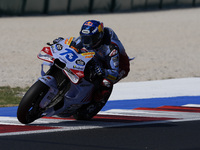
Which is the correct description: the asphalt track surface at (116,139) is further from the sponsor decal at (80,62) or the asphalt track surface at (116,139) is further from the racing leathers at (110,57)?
the sponsor decal at (80,62)

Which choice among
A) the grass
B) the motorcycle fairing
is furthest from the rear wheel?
the grass

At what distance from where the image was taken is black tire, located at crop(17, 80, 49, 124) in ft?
22.4

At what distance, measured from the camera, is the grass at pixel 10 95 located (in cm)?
962

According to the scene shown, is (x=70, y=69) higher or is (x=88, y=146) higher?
(x=70, y=69)

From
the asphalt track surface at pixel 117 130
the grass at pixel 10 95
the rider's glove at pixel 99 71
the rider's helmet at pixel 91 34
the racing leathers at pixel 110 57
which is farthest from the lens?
the grass at pixel 10 95

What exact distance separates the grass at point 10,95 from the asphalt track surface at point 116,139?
9.56 ft

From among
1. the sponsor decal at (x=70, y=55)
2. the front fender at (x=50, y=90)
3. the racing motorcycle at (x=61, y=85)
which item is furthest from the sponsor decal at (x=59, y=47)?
the front fender at (x=50, y=90)

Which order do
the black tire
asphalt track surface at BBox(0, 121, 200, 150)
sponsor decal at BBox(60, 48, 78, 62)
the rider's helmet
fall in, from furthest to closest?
1. the rider's helmet
2. sponsor decal at BBox(60, 48, 78, 62)
3. the black tire
4. asphalt track surface at BBox(0, 121, 200, 150)

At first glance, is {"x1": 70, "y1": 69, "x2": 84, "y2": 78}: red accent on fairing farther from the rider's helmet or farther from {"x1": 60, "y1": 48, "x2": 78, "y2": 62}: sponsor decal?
the rider's helmet

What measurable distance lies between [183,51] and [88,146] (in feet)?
41.2

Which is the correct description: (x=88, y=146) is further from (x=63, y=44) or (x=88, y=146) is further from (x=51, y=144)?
(x=63, y=44)

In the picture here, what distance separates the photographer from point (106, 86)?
24.0 feet

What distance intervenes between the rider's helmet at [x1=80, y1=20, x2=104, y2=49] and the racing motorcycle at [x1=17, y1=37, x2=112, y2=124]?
7.4 inches

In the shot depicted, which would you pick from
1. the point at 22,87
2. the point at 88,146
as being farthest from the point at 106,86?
the point at 22,87
